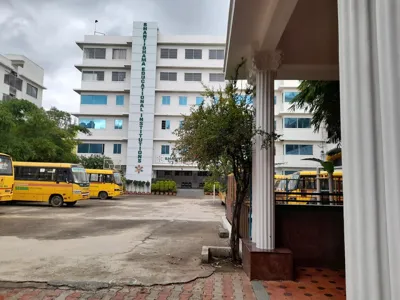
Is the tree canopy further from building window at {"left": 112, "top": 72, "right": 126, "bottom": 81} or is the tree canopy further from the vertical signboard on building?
building window at {"left": 112, "top": 72, "right": 126, "bottom": 81}

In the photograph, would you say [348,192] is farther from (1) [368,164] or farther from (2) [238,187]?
(2) [238,187]

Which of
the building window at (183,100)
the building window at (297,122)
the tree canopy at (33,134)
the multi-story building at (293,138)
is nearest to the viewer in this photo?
the tree canopy at (33,134)

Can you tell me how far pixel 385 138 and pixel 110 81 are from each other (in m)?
31.0

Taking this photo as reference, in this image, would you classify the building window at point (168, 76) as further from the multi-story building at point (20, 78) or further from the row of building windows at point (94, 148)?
the multi-story building at point (20, 78)

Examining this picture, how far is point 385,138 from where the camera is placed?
1.01m

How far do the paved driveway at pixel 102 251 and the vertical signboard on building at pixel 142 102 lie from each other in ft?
60.1

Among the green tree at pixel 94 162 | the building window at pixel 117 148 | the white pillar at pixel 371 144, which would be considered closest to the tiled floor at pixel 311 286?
the white pillar at pixel 371 144

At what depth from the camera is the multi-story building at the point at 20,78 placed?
89.4 ft

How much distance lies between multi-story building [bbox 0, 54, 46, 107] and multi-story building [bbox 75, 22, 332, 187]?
579cm

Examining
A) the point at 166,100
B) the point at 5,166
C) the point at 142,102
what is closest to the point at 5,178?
the point at 5,166

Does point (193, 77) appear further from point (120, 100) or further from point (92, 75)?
point (92, 75)

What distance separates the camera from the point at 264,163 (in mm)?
4449

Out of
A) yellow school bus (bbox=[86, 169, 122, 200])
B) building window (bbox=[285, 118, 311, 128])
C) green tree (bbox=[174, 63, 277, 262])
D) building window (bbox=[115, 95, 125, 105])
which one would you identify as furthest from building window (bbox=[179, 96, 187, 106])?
green tree (bbox=[174, 63, 277, 262])

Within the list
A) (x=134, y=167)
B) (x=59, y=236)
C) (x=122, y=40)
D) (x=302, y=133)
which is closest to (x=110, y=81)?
(x=122, y=40)
